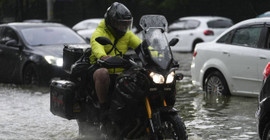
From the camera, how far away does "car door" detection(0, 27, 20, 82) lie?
1452cm

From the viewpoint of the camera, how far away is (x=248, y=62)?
1079 centimetres

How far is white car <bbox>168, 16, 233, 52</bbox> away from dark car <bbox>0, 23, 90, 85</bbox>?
403 inches

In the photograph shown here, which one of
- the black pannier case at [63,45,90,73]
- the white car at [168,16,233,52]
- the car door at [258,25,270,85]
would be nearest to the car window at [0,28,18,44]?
the car door at [258,25,270,85]

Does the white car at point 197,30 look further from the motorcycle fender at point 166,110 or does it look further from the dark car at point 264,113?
the motorcycle fender at point 166,110

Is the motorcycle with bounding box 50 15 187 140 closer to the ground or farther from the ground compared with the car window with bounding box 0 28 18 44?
farther from the ground

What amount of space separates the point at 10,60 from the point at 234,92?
5866 millimetres

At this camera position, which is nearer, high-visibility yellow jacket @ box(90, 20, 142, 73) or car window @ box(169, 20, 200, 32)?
high-visibility yellow jacket @ box(90, 20, 142, 73)

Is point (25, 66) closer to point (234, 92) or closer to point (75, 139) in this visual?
point (234, 92)

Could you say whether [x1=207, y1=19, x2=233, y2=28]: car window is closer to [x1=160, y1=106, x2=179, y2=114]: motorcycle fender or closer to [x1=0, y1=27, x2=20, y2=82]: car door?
[x1=0, y1=27, x2=20, y2=82]: car door

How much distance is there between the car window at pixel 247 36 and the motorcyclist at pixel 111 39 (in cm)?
412

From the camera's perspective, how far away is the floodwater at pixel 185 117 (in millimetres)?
8234

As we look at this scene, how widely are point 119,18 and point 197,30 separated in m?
18.1

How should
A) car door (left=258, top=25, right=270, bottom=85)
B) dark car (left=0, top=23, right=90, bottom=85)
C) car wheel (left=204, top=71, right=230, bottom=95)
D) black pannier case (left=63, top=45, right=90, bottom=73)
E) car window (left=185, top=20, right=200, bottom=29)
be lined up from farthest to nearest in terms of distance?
car window (left=185, top=20, right=200, bottom=29), dark car (left=0, top=23, right=90, bottom=85), car wheel (left=204, top=71, right=230, bottom=95), car door (left=258, top=25, right=270, bottom=85), black pannier case (left=63, top=45, right=90, bottom=73)

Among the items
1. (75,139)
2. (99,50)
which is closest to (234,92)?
(75,139)
